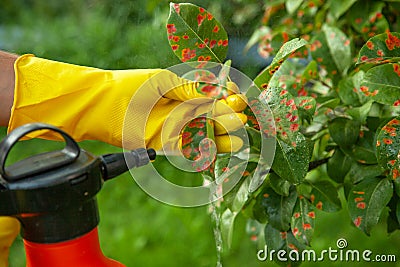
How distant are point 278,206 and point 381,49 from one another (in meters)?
0.30

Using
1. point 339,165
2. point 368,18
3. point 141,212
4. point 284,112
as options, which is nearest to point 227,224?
point 339,165

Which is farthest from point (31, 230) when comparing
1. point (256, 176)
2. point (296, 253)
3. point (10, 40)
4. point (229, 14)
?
point (10, 40)

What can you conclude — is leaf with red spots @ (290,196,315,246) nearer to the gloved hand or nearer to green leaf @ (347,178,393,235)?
green leaf @ (347,178,393,235)

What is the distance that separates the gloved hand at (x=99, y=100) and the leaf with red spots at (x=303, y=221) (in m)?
0.20

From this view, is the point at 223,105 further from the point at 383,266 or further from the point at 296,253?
the point at 383,266

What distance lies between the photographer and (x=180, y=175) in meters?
1.02

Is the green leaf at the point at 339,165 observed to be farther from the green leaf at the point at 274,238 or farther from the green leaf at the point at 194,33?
the green leaf at the point at 194,33

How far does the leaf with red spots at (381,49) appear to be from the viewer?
0.77 m

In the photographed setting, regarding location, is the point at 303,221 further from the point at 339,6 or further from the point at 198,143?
the point at 339,6

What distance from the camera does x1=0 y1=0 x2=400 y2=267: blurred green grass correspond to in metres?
1.23

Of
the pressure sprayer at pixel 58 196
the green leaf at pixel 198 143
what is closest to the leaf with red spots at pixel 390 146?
the green leaf at pixel 198 143

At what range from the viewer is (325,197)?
96 cm

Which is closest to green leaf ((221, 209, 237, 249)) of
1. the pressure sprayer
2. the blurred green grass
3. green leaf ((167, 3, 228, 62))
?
the blurred green grass

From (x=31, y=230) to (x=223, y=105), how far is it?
0.31 meters
